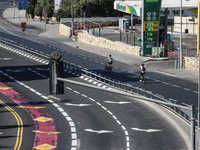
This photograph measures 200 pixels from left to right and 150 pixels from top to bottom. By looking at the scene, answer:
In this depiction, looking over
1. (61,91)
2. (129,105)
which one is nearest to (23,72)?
(129,105)

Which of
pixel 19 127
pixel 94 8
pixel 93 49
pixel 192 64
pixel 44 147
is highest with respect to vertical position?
pixel 94 8

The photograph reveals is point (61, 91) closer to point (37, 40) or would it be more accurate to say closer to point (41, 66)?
point (41, 66)

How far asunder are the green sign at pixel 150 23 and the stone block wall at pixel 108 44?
4.43ft

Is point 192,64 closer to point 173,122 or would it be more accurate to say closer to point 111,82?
point 111,82

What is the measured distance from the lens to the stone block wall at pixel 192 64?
48719 millimetres

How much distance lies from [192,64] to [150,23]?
11533 mm

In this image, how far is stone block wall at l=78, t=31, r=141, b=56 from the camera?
197 ft

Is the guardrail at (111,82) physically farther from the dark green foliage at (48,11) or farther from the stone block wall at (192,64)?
the dark green foliage at (48,11)

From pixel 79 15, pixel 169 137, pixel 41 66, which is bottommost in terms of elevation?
pixel 169 137

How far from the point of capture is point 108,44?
6525 centimetres

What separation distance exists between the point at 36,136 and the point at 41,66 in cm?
2558

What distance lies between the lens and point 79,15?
93750 millimetres

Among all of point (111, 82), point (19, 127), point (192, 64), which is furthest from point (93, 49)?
point (19, 127)

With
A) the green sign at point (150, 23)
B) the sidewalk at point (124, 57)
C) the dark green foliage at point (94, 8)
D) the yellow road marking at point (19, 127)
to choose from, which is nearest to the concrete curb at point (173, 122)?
the sidewalk at point (124, 57)
